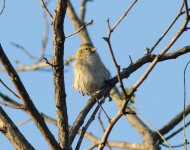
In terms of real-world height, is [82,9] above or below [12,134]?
above

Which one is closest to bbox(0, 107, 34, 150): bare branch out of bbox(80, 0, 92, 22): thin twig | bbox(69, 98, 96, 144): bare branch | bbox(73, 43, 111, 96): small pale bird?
bbox(69, 98, 96, 144): bare branch

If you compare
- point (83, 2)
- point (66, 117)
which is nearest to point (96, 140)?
point (83, 2)

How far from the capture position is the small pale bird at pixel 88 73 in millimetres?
6078

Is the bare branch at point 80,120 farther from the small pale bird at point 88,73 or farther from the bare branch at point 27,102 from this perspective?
the small pale bird at point 88,73

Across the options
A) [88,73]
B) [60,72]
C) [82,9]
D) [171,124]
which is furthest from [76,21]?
[60,72]

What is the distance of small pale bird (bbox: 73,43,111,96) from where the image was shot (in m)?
6.08

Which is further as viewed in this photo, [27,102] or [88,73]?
[88,73]

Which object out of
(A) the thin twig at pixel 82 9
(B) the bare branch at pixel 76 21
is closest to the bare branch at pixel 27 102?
(B) the bare branch at pixel 76 21

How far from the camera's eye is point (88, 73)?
6344 mm

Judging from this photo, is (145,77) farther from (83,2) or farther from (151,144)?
(83,2)

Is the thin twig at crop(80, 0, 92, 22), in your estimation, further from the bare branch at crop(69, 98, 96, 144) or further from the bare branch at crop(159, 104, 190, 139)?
the bare branch at crop(69, 98, 96, 144)

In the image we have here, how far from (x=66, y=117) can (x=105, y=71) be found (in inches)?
107

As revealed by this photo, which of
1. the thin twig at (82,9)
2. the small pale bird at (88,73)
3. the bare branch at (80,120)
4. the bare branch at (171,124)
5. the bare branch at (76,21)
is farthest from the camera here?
the thin twig at (82,9)

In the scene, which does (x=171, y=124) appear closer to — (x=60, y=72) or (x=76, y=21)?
(x=76, y=21)
